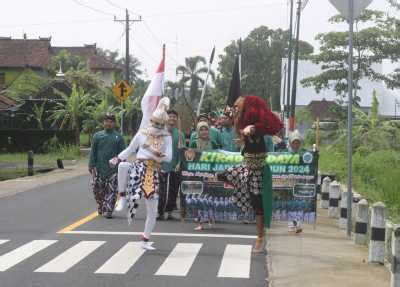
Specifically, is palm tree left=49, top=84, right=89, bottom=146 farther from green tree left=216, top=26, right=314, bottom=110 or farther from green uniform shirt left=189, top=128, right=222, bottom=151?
green tree left=216, top=26, right=314, bottom=110

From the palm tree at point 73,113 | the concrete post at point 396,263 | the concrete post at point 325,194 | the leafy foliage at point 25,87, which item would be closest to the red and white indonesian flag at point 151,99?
the concrete post at point 396,263

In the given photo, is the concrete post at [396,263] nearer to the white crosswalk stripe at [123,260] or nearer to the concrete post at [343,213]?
the white crosswalk stripe at [123,260]

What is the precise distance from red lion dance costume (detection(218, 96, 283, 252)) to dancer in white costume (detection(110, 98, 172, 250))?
36.2 inches

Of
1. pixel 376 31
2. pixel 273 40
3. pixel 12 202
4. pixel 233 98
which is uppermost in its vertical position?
pixel 273 40

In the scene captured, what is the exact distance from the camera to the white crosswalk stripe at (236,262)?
27.1 ft

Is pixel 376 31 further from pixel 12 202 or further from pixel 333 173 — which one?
pixel 12 202

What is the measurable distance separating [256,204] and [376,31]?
28498 mm

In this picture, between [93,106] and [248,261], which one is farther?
[93,106]

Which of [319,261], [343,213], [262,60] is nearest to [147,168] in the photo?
[319,261]

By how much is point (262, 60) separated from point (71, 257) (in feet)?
277

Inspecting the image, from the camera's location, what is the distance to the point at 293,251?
9789mm

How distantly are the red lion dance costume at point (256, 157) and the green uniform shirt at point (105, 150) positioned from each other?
3.68 meters

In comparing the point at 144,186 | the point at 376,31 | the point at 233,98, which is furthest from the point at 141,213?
the point at 376,31

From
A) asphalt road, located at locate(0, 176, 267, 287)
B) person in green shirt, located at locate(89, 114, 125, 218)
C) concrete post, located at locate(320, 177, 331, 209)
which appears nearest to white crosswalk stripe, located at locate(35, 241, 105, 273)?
asphalt road, located at locate(0, 176, 267, 287)
